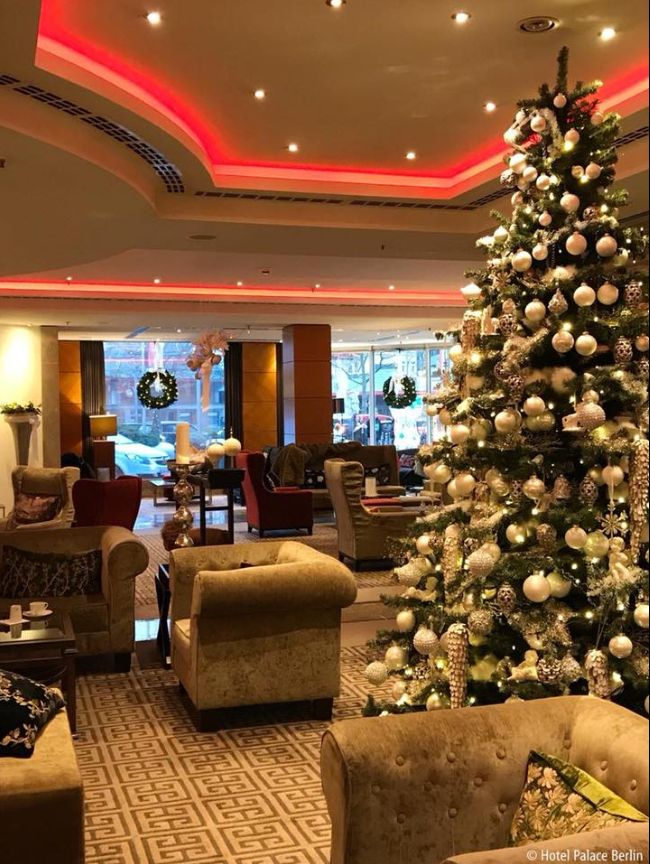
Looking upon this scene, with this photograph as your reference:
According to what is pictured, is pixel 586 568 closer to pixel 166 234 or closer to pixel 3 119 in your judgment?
pixel 3 119

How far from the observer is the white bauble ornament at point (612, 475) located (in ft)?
9.52

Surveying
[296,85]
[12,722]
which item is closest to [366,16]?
[296,85]

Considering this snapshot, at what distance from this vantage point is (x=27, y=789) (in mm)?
2693

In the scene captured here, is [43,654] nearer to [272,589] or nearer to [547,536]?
[272,589]

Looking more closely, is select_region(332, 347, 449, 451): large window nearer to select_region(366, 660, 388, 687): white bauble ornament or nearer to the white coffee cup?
the white coffee cup

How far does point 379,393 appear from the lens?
875 inches

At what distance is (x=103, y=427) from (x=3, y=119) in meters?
14.1

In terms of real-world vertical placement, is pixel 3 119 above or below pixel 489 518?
above

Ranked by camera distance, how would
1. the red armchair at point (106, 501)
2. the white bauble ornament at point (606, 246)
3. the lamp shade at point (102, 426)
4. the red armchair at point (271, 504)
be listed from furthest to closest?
the lamp shade at point (102, 426)
the red armchair at point (271, 504)
the red armchair at point (106, 501)
the white bauble ornament at point (606, 246)

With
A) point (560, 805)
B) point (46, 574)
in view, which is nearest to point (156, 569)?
point (46, 574)

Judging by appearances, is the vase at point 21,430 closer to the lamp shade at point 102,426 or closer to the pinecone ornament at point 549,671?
the lamp shade at point 102,426

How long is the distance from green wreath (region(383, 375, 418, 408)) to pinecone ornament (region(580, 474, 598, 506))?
660 inches

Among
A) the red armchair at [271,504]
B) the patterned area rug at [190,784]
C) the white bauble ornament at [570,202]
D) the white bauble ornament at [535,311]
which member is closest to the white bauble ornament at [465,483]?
the white bauble ornament at [535,311]

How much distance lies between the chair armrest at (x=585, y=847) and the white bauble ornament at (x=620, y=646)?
78 cm
